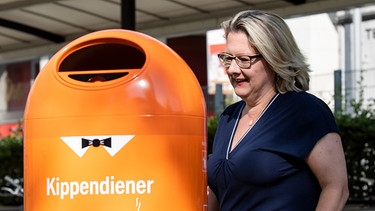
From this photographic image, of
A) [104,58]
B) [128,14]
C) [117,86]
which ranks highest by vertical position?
[128,14]

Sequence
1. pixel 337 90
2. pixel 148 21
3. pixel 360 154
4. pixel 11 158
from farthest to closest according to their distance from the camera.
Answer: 1. pixel 11 158
2. pixel 337 90
3. pixel 148 21
4. pixel 360 154

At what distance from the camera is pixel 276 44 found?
8.68 ft

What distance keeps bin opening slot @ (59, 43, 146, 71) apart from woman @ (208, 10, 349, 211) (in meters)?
0.50

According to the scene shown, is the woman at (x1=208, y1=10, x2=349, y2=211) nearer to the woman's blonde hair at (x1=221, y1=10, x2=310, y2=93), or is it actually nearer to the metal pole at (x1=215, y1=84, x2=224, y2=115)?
the woman's blonde hair at (x1=221, y1=10, x2=310, y2=93)

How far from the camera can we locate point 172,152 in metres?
2.74

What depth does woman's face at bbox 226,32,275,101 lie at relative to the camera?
267 cm

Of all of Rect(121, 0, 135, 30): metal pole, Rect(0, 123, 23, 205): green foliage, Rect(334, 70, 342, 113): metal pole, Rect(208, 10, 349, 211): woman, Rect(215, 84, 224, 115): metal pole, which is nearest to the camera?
Rect(208, 10, 349, 211): woman

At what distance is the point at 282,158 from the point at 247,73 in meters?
0.33

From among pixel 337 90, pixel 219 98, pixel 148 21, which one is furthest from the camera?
pixel 219 98

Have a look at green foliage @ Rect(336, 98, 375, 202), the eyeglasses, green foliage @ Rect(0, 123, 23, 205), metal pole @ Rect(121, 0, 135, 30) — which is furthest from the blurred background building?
the eyeglasses

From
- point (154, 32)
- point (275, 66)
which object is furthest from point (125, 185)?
point (154, 32)

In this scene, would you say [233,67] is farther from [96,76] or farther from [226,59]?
[96,76]

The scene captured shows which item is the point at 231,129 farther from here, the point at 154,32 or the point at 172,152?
the point at 154,32

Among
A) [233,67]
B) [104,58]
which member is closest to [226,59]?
[233,67]
